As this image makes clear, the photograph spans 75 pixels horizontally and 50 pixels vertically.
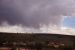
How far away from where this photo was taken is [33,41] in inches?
137

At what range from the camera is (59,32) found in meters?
3.77

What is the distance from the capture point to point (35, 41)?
3504 millimetres

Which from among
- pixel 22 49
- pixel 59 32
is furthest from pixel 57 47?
pixel 22 49

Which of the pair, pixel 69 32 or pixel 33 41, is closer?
pixel 33 41

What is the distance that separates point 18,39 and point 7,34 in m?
0.24

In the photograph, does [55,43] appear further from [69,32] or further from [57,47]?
[69,32]

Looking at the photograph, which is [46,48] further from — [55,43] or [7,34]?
[7,34]

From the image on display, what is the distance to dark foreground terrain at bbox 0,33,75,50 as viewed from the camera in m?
3.38

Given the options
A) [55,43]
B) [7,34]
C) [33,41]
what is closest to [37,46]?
[33,41]

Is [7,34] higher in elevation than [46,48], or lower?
higher

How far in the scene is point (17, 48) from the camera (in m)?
3.46

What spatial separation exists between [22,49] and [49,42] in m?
0.58

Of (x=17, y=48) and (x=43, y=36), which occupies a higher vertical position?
(x=43, y=36)

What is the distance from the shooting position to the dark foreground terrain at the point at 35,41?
3377 millimetres
